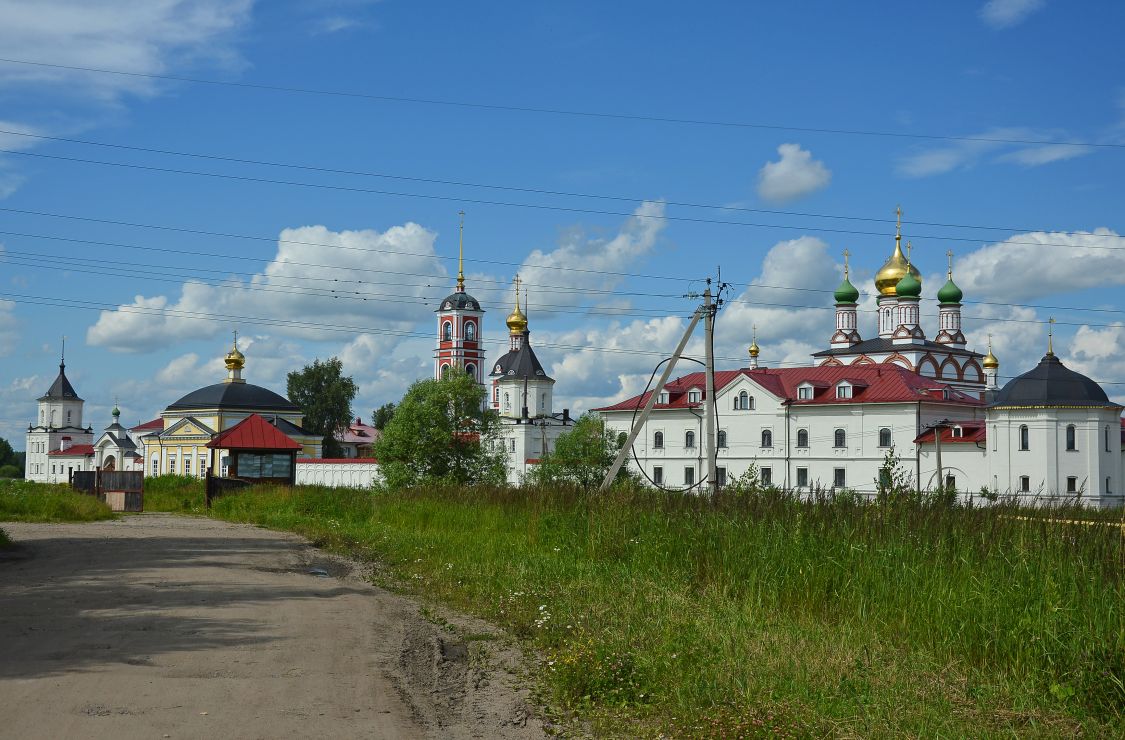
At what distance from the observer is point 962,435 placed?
5903cm

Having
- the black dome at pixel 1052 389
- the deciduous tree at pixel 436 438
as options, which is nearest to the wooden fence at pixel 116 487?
the deciduous tree at pixel 436 438

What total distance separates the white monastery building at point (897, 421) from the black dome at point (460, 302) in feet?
92.6

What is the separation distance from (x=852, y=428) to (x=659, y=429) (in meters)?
13.2

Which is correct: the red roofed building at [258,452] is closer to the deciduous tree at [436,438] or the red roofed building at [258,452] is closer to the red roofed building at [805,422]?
the deciduous tree at [436,438]

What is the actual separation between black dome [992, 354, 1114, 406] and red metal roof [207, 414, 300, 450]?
3641 cm

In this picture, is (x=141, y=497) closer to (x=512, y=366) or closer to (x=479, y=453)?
(x=479, y=453)

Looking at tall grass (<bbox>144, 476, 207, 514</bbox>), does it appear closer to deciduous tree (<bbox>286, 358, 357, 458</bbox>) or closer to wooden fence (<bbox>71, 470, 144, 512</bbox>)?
wooden fence (<bbox>71, 470, 144, 512</bbox>)

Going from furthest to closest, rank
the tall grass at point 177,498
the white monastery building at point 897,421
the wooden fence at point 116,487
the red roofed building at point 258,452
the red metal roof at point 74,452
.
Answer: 1. the red metal roof at point 74,452
2. the white monastery building at point 897,421
3. the red roofed building at point 258,452
4. the tall grass at point 177,498
5. the wooden fence at point 116,487

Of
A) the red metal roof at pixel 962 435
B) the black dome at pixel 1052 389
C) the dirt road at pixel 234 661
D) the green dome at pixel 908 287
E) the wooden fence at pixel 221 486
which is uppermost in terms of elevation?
the green dome at pixel 908 287

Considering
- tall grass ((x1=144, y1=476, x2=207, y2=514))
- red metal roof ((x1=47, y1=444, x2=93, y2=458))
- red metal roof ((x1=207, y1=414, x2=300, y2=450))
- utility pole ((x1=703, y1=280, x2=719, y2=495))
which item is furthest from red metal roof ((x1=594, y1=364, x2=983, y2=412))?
red metal roof ((x1=47, y1=444, x2=93, y2=458))

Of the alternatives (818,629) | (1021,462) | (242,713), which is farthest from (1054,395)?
(242,713)

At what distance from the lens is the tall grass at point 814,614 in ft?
22.6

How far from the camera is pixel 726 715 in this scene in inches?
264

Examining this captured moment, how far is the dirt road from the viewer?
6.96 m
